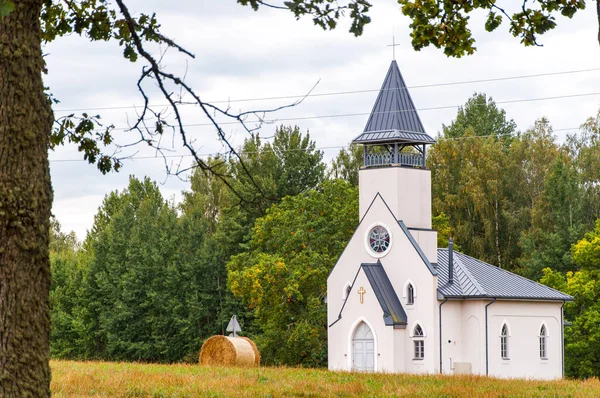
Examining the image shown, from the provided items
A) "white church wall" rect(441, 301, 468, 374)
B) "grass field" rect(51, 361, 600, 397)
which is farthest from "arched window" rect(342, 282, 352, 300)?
"grass field" rect(51, 361, 600, 397)

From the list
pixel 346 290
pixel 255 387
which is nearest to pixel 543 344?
pixel 346 290

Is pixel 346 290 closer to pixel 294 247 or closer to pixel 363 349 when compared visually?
pixel 363 349

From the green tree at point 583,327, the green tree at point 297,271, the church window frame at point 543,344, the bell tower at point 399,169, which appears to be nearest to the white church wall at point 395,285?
the bell tower at point 399,169

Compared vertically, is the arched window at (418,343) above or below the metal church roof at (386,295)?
below

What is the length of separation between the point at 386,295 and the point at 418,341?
97.8 inches

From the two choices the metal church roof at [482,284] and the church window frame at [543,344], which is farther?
the church window frame at [543,344]

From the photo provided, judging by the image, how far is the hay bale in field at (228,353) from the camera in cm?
4256

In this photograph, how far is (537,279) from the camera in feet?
214

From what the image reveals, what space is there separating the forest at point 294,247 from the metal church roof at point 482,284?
27.5 feet

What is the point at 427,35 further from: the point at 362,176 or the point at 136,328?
the point at 136,328

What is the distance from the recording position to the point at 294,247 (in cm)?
6009

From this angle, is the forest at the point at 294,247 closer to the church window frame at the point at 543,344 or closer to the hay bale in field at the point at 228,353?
the church window frame at the point at 543,344

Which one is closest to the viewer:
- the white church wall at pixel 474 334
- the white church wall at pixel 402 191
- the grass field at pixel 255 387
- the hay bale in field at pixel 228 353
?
the grass field at pixel 255 387

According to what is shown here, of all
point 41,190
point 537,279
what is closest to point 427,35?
point 41,190
